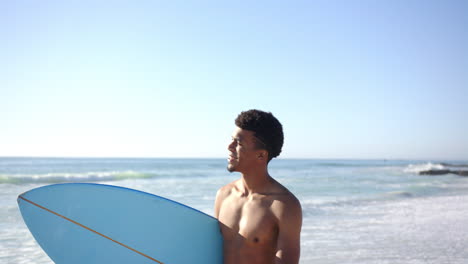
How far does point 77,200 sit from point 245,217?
90 cm

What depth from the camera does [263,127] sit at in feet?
6.56

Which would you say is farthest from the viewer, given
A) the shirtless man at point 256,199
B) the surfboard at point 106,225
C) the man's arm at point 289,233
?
the surfboard at point 106,225

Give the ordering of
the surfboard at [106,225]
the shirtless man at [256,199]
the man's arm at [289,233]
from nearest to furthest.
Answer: the man's arm at [289,233] < the shirtless man at [256,199] < the surfboard at [106,225]

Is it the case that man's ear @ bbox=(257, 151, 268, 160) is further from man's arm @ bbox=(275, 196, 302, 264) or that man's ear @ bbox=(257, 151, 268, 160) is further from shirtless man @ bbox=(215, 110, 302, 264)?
man's arm @ bbox=(275, 196, 302, 264)

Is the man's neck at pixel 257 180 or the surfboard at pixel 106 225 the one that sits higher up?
the man's neck at pixel 257 180

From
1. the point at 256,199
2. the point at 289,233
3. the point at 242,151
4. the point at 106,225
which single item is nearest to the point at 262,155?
the point at 242,151

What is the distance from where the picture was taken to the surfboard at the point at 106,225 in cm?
229

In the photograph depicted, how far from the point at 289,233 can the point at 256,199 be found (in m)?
0.25

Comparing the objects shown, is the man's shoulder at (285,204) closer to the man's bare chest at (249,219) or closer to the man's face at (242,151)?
the man's bare chest at (249,219)

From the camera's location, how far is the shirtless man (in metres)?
1.93

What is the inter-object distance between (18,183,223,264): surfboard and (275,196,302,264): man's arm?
1.69 feet

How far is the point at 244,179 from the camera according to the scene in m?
2.09

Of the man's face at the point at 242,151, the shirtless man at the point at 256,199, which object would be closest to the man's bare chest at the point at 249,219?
the shirtless man at the point at 256,199

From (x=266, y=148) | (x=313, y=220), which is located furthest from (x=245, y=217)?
(x=313, y=220)
